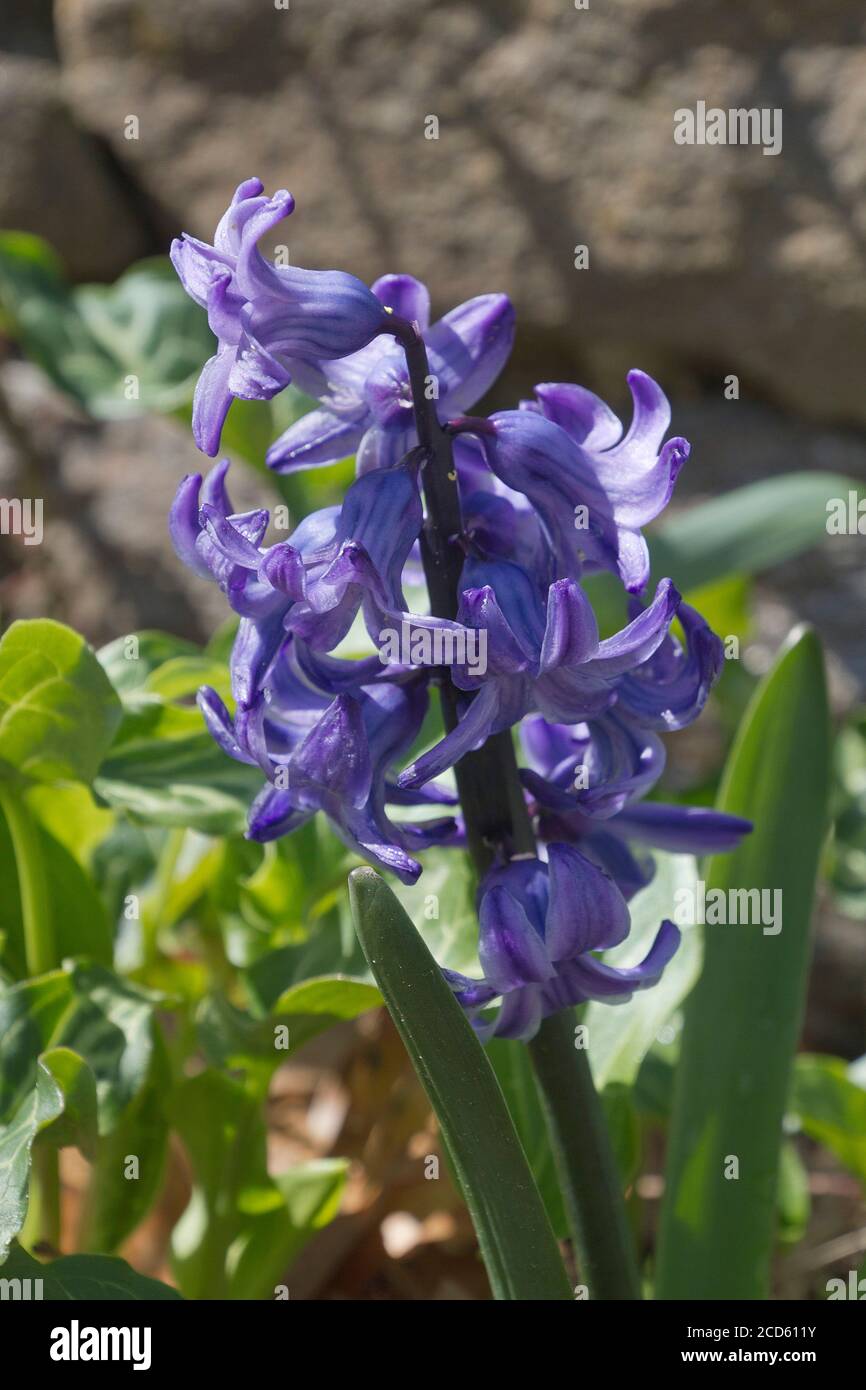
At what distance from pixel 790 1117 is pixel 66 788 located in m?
0.90

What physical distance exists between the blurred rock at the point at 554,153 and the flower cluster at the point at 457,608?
4.70 feet

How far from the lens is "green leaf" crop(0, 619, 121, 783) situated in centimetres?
106

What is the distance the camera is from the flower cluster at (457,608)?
0.78 metres

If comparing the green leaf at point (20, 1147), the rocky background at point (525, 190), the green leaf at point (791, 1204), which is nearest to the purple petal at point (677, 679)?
the green leaf at point (20, 1147)

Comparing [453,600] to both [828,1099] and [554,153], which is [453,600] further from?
[554,153]

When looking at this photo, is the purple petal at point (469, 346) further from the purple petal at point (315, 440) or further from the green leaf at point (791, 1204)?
the green leaf at point (791, 1204)

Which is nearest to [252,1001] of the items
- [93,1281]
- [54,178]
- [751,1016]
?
[93,1281]

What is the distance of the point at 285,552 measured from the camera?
0.75 m

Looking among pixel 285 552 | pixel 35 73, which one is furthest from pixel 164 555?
pixel 285 552

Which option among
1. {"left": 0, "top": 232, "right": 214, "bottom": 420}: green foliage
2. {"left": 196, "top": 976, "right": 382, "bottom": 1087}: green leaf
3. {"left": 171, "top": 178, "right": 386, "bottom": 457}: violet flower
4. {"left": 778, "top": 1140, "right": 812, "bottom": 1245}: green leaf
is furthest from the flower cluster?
{"left": 0, "top": 232, "right": 214, "bottom": 420}: green foliage

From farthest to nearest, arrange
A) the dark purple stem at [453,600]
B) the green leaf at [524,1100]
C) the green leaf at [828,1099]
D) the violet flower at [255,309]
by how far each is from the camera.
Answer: the green leaf at [828,1099] < the green leaf at [524,1100] < the dark purple stem at [453,600] < the violet flower at [255,309]

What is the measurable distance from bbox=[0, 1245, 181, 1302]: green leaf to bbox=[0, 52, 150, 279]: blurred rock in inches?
81.7

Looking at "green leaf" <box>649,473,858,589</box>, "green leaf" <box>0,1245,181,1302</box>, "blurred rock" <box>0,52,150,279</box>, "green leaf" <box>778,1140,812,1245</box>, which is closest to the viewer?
"green leaf" <box>0,1245,181,1302</box>

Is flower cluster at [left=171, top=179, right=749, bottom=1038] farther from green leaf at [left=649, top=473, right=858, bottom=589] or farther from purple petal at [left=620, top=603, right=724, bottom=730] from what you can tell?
green leaf at [left=649, top=473, right=858, bottom=589]
